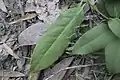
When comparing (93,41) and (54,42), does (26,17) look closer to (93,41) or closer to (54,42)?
(54,42)

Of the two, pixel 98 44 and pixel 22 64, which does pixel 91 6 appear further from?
pixel 22 64

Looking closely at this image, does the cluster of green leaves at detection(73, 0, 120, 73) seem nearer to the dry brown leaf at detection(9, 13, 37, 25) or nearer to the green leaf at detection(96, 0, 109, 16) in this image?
the green leaf at detection(96, 0, 109, 16)

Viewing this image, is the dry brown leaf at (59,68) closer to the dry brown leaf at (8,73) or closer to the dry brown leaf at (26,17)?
the dry brown leaf at (8,73)

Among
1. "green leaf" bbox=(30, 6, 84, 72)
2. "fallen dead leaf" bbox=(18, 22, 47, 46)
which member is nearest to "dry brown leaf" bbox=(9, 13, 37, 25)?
"fallen dead leaf" bbox=(18, 22, 47, 46)

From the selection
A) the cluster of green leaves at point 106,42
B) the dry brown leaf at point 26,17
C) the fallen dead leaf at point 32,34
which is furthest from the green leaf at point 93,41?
the dry brown leaf at point 26,17

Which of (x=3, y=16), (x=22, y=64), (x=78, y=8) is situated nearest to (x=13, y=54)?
(x=22, y=64)

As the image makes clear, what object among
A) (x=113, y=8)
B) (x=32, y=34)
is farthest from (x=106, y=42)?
(x=32, y=34)

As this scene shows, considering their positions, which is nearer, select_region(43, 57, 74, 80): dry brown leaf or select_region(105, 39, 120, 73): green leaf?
select_region(105, 39, 120, 73): green leaf
